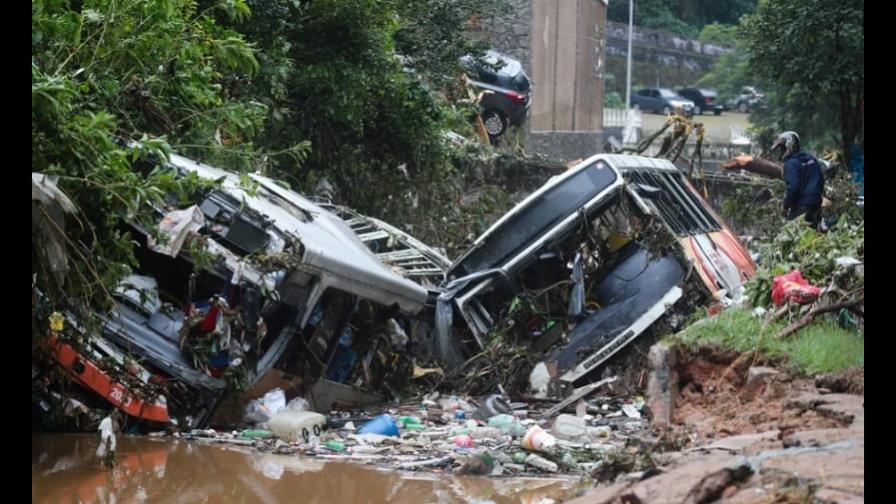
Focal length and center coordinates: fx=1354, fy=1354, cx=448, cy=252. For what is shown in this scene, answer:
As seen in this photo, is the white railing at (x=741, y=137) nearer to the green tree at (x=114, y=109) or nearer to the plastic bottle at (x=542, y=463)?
the green tree at (x=114, y=109)

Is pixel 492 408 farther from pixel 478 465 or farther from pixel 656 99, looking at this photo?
pixel 656 99

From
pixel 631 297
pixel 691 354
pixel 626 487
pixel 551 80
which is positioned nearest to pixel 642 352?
pixel 631 297

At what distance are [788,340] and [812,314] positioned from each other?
0.22m

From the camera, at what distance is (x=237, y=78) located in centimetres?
1432

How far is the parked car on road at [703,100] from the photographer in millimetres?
54688

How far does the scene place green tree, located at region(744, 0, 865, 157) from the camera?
2103 cm

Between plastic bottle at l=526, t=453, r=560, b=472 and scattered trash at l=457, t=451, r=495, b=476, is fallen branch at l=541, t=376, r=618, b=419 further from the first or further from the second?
scattered trash at l=457, t=451, r=495, b=476

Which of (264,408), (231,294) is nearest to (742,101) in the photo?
(264,408)

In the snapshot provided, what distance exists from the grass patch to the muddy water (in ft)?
4.80

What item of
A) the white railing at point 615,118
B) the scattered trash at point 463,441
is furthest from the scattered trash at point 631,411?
the white railing at point 615,118

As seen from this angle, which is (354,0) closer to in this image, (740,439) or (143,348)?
(143,348)

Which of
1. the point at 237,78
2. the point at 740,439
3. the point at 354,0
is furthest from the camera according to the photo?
the point at 354,0

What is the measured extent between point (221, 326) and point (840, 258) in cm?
430
